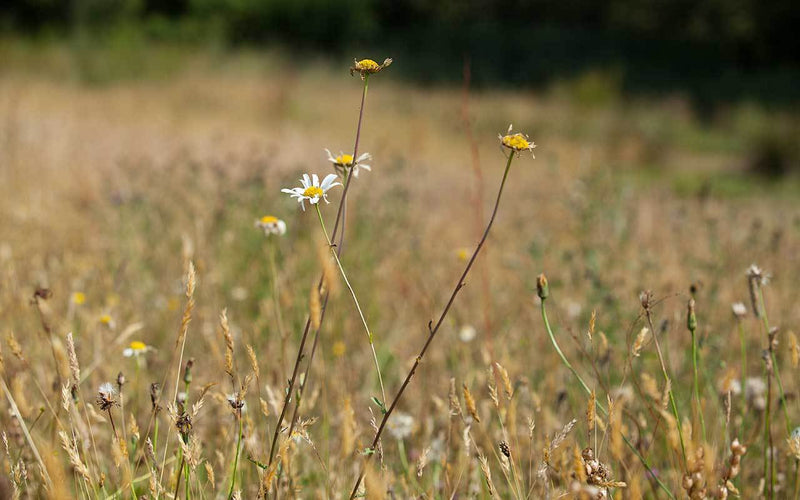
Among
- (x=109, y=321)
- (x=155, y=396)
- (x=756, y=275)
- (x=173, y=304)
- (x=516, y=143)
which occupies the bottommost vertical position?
(x=173, y=304)

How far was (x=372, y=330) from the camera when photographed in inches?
84.6

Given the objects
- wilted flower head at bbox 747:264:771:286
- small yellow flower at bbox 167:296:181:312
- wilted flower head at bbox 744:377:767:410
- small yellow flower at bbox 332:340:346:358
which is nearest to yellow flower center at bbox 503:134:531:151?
wilted flower head at bbox 747:264:771:286

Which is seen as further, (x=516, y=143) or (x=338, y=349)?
(x=338, y=349)

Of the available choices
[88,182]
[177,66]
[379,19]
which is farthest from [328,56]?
[88,182]

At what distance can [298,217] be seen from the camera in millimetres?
3000

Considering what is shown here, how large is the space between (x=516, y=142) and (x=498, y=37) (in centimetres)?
2161

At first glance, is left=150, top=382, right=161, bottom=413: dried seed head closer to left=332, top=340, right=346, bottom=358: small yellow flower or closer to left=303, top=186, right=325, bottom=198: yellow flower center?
left=303, top=186, right=325, bottom=198: yellow flower center

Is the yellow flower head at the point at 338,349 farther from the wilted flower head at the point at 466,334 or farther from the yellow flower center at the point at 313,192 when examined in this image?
the yellow flower center at the point at 313,192

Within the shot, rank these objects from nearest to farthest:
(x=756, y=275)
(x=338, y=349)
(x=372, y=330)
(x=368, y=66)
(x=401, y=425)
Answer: (x=368, y=66)
(x=756, y=275)
(x=401, y=425)
(x=338, y=349)
(x=372, y=330)

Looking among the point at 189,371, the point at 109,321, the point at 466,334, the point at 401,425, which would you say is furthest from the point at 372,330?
the point at 189,371

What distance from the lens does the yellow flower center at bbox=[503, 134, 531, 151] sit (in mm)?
907

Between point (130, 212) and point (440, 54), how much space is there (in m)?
17.7

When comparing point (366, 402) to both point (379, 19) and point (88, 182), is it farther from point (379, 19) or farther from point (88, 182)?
point (379, 19)

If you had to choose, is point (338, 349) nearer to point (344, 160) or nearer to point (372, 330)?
point (372, 330)
